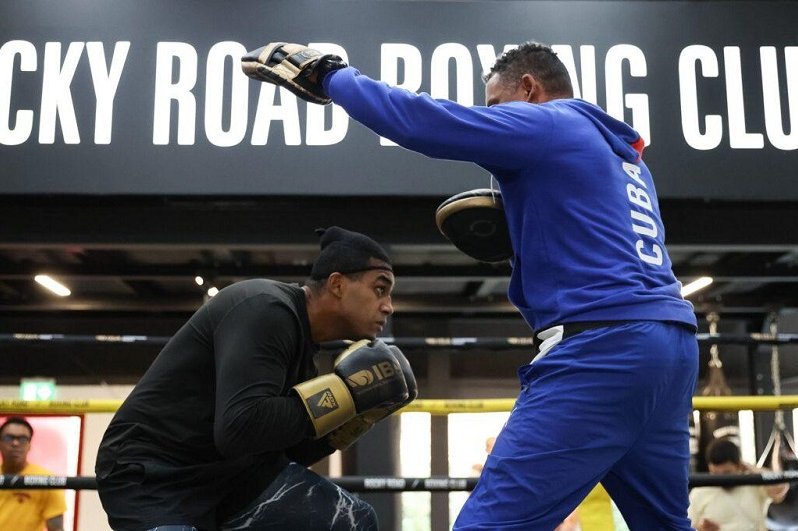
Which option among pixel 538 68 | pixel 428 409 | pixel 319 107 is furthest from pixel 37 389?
pixel 538 68

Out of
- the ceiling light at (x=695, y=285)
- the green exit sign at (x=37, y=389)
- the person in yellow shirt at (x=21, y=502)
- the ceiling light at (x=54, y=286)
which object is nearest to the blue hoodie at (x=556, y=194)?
the person in yellow shirt at (x=21, y=502)

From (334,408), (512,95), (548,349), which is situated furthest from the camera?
(512,95)

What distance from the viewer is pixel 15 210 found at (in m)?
3.54

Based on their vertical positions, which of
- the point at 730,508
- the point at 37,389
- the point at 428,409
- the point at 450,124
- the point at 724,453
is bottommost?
the point at 730,508

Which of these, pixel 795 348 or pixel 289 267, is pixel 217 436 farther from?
pixel 795 348

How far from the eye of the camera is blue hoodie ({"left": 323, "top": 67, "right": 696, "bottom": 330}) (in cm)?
162

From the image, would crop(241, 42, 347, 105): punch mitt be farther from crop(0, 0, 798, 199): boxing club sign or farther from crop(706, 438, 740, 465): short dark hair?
crop(706, 438, 740, 465): short dark hair

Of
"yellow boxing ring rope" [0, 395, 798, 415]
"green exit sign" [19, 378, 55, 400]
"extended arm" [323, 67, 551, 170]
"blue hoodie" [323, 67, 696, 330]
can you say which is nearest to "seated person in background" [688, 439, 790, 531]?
"yellow boxing ring rope" [0, 395, 798, 415]

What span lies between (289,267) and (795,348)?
15.4ft

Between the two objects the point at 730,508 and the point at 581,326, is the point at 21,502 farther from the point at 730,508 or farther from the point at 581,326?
the point at 730,508

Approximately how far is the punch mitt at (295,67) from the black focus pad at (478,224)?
40cm

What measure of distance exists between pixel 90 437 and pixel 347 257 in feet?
15.7

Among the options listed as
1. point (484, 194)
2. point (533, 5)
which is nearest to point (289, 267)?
point (533, 5)

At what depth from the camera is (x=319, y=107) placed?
341 centimetres
